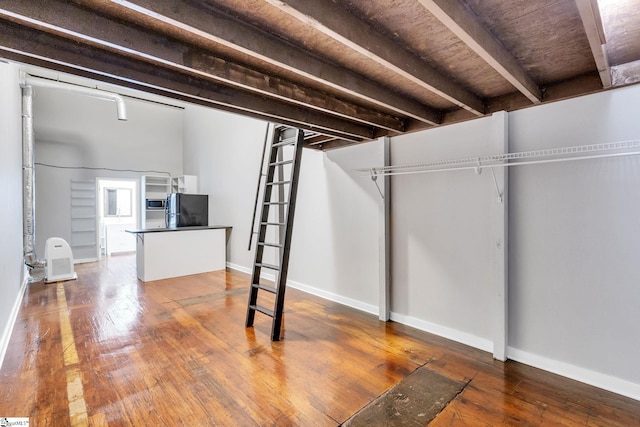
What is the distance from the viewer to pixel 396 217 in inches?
136

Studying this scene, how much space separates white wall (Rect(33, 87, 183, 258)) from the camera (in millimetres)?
7148

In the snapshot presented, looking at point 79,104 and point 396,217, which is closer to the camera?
point 396,217

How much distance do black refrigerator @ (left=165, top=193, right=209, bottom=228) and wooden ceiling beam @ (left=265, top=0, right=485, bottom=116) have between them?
6.21 meters

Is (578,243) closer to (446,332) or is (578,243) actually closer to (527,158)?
(527,158)

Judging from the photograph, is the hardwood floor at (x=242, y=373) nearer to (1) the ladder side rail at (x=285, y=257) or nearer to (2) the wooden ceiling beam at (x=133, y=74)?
(1) the ladder side rail at (x=285, y=257)

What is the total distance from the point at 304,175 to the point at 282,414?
3.27 meters

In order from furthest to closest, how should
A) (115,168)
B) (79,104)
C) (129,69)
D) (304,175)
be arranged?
(115,168) < (79,104) < (304,175) < (129,69)

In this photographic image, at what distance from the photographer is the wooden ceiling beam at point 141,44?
51.1 inches

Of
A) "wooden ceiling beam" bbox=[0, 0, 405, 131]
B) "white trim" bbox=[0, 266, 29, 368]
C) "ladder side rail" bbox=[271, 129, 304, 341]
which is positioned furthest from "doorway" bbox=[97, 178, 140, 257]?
"wooden ceiling beam" bbox=[0, 0, 405, 131]

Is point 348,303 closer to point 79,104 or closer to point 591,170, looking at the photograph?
point 591,170

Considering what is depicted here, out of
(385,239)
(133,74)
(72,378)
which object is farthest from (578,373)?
(72,378)

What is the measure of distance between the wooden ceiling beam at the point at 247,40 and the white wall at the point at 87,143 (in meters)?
7.95

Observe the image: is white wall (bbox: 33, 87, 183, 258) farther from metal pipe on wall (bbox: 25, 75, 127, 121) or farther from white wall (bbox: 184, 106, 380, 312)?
white wall (bbox: 184, 106, 380, 312)

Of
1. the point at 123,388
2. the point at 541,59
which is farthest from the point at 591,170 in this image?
the point at 123,388
